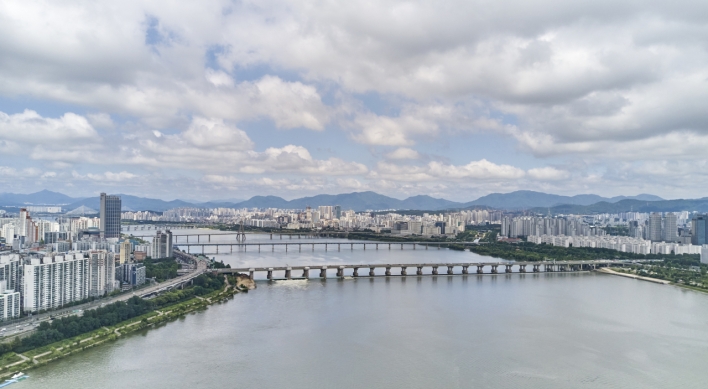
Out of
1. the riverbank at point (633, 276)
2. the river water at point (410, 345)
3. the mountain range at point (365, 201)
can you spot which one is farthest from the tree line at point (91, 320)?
the mountain range at point (365, 201)

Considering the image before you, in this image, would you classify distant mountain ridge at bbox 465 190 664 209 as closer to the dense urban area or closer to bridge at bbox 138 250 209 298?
the dense urban area

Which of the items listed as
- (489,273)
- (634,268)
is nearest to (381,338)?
(489,273)

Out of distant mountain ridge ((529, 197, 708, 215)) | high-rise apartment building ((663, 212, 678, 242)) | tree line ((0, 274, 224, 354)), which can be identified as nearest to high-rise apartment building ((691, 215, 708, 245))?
high-rise apartment building ((663, 212, 678, 242))

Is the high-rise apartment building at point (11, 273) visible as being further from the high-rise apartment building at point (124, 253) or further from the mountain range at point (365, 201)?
the mountain range at point (365, 201)

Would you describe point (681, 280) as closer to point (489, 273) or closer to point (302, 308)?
point (489, 273)

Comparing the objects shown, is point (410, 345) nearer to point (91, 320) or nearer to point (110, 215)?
point (91, 320)

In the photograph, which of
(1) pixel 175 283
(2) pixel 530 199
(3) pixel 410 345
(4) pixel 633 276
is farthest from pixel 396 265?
(2) pixel 530 199
